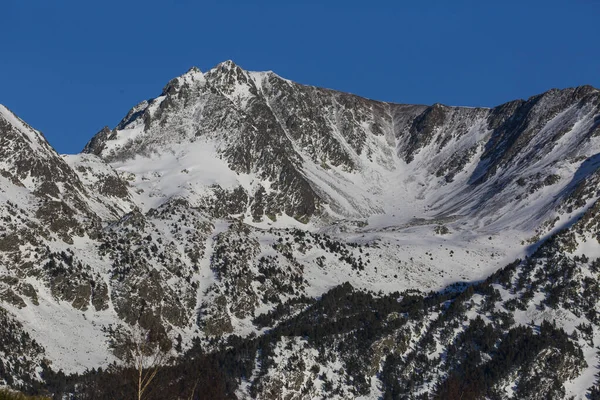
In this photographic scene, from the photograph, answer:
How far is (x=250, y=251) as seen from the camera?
159375 mm

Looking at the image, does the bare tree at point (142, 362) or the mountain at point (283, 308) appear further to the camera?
the mountain at point (283, 308)

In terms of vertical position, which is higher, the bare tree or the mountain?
the mountain

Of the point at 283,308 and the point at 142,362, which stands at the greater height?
the point at 283,308

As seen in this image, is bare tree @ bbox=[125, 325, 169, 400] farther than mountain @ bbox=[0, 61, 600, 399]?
No

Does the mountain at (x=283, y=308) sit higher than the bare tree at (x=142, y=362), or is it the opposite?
the mountain at (x=283, y=308)

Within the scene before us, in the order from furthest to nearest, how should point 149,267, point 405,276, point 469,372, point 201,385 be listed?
point 405,276, point 149,267, point 469,372, point 201,385

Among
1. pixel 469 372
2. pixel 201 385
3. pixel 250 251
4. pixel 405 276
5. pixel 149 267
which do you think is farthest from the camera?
pixel 405 276

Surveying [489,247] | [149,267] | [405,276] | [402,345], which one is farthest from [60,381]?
[489,247]

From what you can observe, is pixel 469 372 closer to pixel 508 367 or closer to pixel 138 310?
pixel 508 367

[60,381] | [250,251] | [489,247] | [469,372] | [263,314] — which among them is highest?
[489,247]

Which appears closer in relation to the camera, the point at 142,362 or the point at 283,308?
the point at 142,362

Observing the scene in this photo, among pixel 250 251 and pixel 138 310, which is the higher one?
pixel 250 251

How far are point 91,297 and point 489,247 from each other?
9196cm

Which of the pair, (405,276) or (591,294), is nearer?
(591,294)
